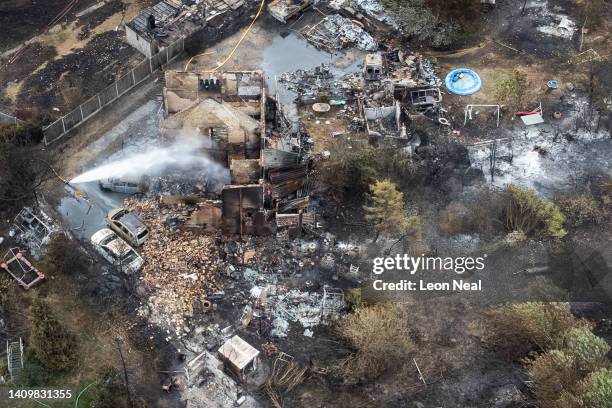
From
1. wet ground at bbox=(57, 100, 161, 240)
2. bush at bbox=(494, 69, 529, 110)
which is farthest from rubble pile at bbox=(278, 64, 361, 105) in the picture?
bush at bbox=(494, 69, 529, 110)

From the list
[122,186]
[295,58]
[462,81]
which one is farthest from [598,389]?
[295,58]

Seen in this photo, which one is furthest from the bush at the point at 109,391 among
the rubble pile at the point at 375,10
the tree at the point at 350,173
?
the rubble pile at the point at 375,10

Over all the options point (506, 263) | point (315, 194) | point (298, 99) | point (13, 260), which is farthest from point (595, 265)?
point (13, 260)

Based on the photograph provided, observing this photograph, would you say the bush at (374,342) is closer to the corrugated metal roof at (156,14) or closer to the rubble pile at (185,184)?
the rubble pile at (185,184)

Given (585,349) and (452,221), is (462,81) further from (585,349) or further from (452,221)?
(585,349)

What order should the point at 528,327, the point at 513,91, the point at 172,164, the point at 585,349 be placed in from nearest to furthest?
Answer: the point at 585,349 < the point at 528,327 < the point at 172,164 < the point at 513,91

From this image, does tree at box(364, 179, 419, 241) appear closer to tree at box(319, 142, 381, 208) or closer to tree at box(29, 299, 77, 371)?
tree at box(319, 142, 381, 208)

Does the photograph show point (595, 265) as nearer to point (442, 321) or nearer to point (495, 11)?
point (442, 321)
